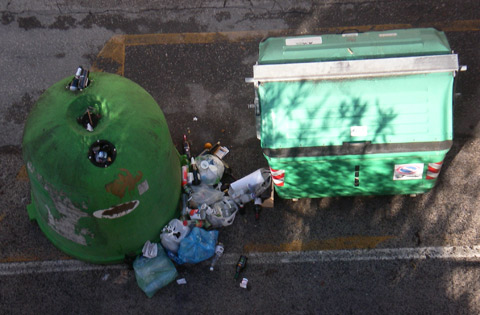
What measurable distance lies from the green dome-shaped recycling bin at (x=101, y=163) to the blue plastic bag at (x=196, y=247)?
39 cm

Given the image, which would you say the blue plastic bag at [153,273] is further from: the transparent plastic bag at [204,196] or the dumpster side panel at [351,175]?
the dumpster side panel at [351,175]

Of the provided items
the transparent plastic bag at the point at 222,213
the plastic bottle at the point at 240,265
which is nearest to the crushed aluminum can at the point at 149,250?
the transparent plastic bag at the point at 222,213

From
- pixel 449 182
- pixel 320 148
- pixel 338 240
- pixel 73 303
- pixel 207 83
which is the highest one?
pixel 207 83

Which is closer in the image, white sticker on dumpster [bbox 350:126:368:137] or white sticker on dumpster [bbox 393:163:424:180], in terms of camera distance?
white sticker on dumpster [bbox 350:126:368:137]

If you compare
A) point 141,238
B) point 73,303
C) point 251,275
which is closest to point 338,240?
point 251,275

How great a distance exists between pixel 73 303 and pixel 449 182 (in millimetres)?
4389

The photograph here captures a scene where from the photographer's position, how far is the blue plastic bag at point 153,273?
5412 millimetres

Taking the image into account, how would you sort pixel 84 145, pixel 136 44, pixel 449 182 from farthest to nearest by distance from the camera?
pixel 136 44
pixel 449 182
pixel 84 145

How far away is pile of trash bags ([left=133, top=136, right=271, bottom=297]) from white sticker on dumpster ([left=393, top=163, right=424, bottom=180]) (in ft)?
4.83

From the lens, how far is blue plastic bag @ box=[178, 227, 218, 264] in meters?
5.49

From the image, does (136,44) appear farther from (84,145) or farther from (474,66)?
(474,66)

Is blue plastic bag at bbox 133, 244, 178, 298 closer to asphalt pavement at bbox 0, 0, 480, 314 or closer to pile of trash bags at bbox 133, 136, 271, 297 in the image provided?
pile of trash bags at bbox 133, 136, 271, 297

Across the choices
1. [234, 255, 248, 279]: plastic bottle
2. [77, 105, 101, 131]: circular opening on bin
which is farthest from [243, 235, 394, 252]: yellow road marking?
[77, 105, 101, 131]: circular opening on bin

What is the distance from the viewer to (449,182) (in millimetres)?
5938
